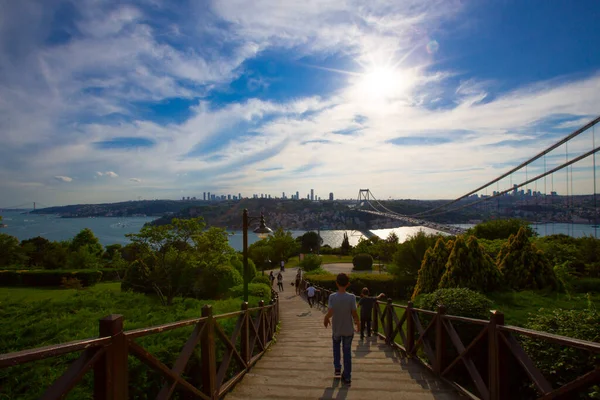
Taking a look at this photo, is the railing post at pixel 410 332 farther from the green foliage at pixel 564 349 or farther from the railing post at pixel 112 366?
the railing post at pixel 112 366

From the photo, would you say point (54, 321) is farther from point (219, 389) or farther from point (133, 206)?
point (133, 206)

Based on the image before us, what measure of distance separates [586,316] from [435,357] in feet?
6.33

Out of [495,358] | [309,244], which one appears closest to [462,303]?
[495,358]

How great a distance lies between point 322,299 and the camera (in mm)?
17703

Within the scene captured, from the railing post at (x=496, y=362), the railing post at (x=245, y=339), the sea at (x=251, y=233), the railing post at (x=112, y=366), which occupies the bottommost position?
the sea at (x=251, y=233)

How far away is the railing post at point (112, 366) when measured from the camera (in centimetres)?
211

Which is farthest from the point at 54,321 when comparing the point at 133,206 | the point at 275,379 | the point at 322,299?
the point at 133,206

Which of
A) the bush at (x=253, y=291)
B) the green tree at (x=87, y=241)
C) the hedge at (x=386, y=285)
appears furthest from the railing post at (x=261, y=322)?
the green tree at (x=87, y=241)

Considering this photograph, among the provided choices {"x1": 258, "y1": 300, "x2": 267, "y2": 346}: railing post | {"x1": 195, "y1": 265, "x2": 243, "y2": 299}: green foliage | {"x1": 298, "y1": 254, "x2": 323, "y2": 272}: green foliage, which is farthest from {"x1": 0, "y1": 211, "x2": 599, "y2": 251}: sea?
{"x1": 258, "y1": 300, "x2": 267, "y2": 346}: railing post

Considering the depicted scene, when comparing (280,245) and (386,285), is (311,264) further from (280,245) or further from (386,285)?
(386,285)

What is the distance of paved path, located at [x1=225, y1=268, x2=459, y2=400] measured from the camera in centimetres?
407

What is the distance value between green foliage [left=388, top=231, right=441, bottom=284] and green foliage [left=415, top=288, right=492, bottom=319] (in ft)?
49.7

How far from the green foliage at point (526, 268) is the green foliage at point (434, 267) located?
194 cm

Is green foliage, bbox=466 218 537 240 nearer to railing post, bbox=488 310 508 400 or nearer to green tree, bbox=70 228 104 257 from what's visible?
railing post, bbox=488 310 508 400
